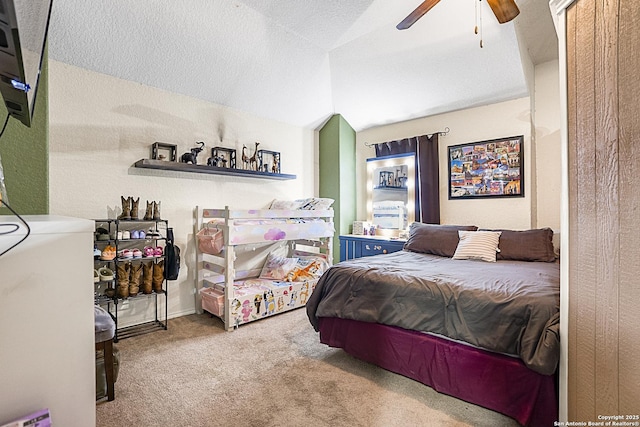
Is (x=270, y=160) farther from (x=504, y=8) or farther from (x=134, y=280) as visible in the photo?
(x=504, y=8)

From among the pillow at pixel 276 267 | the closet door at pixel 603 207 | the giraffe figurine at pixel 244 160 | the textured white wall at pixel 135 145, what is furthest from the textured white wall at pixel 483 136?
the closet door at pixel 603 207

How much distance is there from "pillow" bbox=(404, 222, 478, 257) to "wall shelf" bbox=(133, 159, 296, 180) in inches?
71.5

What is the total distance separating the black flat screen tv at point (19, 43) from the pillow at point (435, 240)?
3.05 m

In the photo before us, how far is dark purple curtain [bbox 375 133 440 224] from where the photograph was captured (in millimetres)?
3828

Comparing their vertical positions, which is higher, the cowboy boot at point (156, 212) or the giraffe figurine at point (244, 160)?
the giraffe figurine at point (244, 160)

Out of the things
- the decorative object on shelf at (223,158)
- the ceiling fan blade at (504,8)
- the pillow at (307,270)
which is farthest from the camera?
the pillow at (307,270)

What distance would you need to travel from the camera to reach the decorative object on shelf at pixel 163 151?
304cm

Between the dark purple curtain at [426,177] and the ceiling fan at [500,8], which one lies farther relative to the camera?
the dark purple curtain at [426,177]

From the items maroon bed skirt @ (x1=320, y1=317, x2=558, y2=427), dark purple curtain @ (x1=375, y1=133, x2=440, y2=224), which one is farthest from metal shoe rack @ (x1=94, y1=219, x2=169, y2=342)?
dark purple curtain @ (x1=375, y1=133, x2=440, y2=224)

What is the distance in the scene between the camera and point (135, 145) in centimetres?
298

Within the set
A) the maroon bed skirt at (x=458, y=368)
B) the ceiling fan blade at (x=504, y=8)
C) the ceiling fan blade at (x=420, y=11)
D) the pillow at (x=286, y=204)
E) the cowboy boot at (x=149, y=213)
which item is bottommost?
the maroon bed skirt at (x=458, y=368)

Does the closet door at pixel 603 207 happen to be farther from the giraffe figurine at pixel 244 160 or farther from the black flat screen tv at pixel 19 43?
the giraffe figurine at pixel 244 160

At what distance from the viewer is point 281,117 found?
414cm

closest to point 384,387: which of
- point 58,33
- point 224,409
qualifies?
point 224,409
